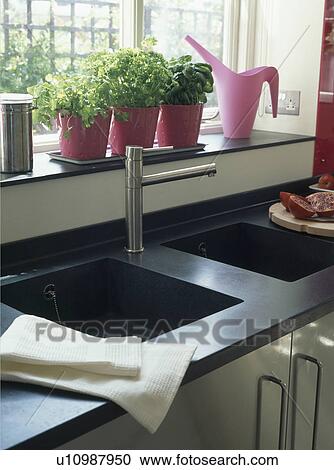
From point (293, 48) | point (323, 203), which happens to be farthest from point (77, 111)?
point (293, 48)

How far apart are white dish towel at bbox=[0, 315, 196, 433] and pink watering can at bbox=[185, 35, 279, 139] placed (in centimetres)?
136

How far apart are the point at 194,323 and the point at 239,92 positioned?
1209 mm

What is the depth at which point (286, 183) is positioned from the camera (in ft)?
8.07

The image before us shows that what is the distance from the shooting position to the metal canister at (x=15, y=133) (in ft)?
5.49

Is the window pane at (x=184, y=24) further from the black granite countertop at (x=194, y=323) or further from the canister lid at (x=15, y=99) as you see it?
the canister lid at (x=15, y=99)

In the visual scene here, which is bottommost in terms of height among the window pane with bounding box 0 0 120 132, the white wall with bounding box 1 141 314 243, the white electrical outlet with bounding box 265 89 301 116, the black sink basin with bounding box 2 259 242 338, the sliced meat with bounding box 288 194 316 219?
the black sink basin with bounding box 2 259 242 338

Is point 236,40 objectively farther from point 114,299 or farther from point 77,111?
point 114,299

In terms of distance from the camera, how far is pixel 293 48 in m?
2.49

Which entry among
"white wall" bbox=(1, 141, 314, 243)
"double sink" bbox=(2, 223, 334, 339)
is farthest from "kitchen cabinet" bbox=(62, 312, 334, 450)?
"white wall" bbox=(1, 141, 314, 243)

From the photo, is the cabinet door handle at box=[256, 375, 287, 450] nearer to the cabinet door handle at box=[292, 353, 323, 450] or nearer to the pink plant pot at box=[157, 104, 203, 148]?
the cabinet door handle at box=[292, 353, 323, 450]

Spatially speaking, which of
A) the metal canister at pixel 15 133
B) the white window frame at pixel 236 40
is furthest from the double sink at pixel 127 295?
the white window frame at pixel 236 40

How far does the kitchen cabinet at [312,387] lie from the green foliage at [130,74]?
2.48ft

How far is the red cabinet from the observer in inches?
94.7

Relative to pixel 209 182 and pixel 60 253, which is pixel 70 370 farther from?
pixel 209 182
